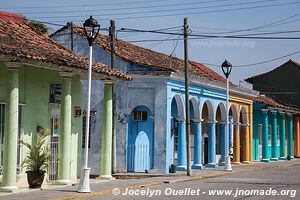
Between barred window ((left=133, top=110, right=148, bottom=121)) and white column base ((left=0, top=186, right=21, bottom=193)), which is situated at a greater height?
barred window ((left=133, top=110, right=148, bottom=121))

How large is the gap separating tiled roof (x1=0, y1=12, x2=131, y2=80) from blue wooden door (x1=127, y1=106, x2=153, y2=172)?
650 cm

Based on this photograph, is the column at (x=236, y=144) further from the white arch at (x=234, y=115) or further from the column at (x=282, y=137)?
the column at (x=282, y=137)

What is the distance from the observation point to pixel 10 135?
1461cm

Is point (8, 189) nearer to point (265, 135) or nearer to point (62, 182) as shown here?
point (62, 182)

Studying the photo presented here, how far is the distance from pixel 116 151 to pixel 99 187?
26.2 ft

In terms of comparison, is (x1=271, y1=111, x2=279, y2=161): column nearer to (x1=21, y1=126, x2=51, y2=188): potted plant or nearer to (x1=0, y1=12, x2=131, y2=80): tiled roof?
(x1=0, y1=12, x2=131, y2=80): tiled roof

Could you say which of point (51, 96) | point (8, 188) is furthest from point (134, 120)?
point (8, 188)

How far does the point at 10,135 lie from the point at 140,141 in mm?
11355

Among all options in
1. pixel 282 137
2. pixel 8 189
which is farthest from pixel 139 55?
pixel 282 137

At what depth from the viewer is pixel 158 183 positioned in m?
19.8

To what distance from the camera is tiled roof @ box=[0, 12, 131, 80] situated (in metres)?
14.1

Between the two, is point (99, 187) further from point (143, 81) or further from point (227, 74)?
point (227, 74)

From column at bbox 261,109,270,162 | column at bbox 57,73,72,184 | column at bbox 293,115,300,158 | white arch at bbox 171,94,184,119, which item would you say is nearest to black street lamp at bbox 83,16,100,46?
column at bbox 57,73,72,184

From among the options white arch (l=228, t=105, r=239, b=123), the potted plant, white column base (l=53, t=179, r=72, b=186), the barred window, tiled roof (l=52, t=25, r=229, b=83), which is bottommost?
white column base (l=53, t=179, r=72, b=186)
